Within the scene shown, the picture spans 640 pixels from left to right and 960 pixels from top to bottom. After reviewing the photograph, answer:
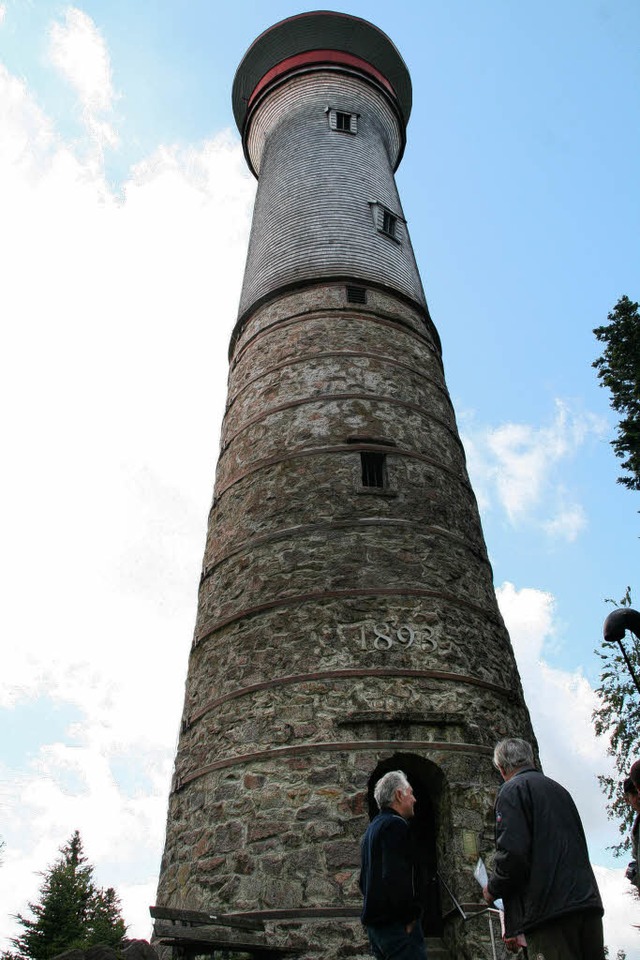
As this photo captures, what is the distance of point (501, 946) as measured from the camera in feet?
A: 19.5

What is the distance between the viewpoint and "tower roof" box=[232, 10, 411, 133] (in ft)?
51.1

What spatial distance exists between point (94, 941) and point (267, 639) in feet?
45.9

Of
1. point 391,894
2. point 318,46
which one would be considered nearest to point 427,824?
point 391,894

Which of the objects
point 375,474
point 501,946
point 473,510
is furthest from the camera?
point 473,510

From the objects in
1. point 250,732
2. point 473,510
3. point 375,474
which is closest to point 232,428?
point 375,474

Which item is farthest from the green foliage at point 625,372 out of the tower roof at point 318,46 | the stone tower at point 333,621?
the tower roof at point 318,46

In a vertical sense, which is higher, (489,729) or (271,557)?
(271,557)

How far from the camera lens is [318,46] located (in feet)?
51.0

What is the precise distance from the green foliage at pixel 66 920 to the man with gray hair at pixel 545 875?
52.5 feet

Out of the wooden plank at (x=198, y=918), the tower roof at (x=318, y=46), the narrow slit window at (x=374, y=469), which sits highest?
the tower roof at (x=318, y=46)

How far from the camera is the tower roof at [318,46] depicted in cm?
1558

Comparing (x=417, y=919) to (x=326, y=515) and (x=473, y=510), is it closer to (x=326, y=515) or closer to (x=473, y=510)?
(x=326, y=515)

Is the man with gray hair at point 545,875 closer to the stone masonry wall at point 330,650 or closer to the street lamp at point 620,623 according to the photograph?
the street lamp at point 620,623

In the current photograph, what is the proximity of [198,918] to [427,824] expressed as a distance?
2.42m
